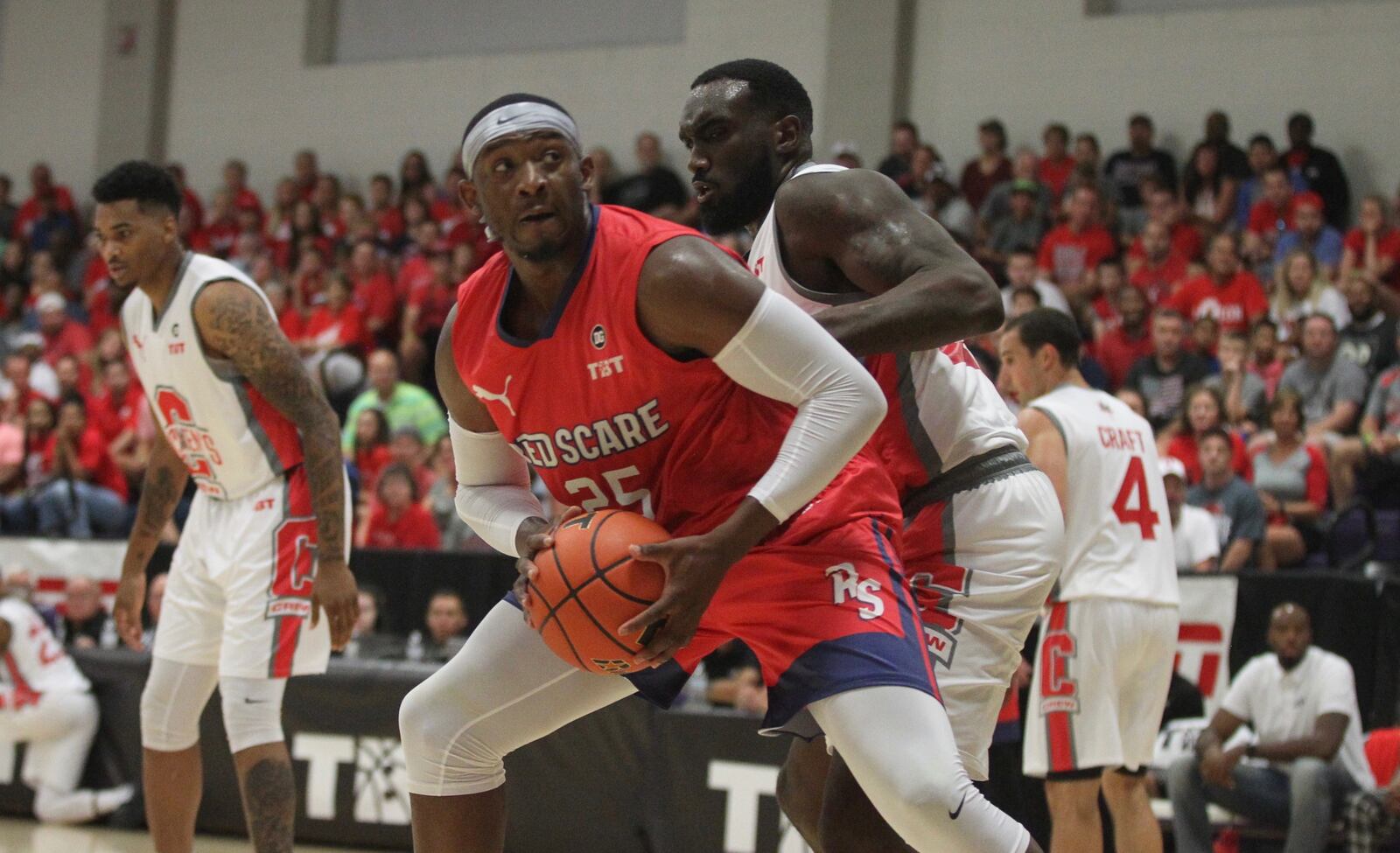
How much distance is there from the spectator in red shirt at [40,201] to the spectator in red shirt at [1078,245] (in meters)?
10.9

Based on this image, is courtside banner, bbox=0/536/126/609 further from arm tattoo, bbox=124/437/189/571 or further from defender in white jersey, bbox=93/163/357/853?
defender in white jersey, bbox=93/163/357/853

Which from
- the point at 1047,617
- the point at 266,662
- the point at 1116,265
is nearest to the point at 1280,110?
the point at 1116,265

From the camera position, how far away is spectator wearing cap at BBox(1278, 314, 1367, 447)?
993 cm

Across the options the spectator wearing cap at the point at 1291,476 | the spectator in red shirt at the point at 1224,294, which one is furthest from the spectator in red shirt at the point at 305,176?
the spectator wearing cap at the point at 1291,476

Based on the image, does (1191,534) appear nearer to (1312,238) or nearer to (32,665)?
(1312,238)

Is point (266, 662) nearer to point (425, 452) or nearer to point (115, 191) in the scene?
point (115, 191)

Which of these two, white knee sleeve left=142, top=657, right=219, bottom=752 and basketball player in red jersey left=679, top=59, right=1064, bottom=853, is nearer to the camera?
basketball player in red jersey left=679, top=59, right=1064, bottom=853

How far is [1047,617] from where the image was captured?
5941mm

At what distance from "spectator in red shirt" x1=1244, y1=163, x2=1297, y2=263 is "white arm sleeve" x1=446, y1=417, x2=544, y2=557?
365 inches

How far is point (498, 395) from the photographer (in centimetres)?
342

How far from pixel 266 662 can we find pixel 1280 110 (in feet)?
35.3

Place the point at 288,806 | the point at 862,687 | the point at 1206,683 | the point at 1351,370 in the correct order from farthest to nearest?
the point at 1351,370
the point at 1206,683
the point at 288,806
the point at 862,687

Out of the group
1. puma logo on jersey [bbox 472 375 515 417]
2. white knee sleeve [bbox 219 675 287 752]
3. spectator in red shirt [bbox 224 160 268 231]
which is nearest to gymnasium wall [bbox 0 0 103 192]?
spectator in red shirt [bbox 224 160 268 231]

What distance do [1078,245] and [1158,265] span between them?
2.17 ft
